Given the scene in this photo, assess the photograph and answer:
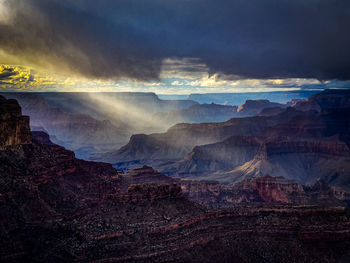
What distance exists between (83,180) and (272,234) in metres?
31.3

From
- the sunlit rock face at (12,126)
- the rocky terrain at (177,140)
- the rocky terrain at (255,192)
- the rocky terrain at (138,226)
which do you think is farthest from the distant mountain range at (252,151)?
the sunlit rock face at (12,126)

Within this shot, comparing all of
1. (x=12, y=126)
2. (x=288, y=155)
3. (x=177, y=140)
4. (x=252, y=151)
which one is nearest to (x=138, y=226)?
(x=12, y=126)

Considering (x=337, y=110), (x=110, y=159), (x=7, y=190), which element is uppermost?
(x=337, y=110)

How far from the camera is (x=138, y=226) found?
135 feet

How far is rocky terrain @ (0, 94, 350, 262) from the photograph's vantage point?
37.6 metres

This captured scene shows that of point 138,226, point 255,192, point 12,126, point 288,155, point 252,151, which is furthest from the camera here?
point 252,151

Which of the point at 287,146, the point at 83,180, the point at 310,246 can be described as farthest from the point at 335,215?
the point at 287,146

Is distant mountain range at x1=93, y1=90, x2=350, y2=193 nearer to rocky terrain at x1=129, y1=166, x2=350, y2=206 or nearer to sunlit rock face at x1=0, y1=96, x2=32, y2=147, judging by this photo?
rocky terrain at x1=129, y1=166, x2=350, y2=206

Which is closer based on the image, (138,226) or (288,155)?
(138,226)

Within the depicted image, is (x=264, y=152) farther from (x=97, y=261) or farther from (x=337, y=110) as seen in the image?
(x=97, y=261)

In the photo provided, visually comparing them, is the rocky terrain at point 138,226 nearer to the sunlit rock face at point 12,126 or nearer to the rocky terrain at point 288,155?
the sunlit rock face at point 12,126

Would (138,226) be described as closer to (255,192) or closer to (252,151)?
(255,192)

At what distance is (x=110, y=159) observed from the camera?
6924 inches

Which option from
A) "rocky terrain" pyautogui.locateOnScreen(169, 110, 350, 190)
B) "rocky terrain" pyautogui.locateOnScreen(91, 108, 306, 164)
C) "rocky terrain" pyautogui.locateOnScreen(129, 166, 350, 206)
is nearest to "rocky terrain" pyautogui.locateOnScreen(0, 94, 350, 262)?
"rocky terrain" pyautogui.locateOnScreen(129, 166, 350, 206)
